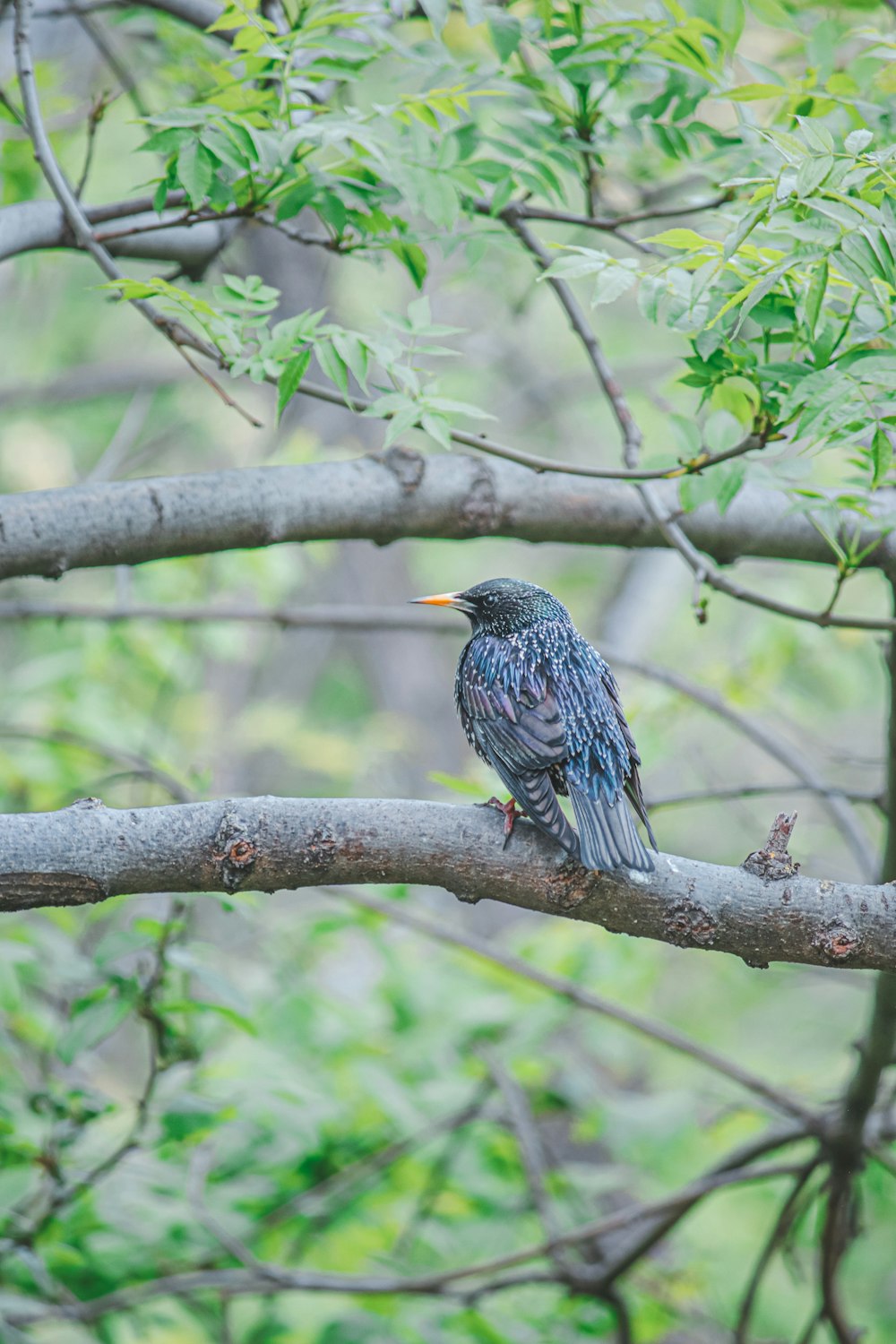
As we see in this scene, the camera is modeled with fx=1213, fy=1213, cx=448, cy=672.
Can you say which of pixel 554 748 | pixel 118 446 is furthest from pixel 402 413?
pixel 118 446

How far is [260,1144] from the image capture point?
3504mm

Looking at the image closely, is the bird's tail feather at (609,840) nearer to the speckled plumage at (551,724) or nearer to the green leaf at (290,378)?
the speckled plumage at (551,724)

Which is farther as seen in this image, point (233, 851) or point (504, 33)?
point (504, 33)

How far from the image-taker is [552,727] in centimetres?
241

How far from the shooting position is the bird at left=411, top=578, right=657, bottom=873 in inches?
83.1

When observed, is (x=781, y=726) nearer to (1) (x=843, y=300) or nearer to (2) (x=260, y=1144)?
(2) (x=260, y=1144)

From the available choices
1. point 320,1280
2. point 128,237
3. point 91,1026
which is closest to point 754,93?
point 128,237

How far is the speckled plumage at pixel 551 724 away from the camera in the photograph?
215cm

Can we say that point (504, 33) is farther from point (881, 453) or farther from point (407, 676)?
point (407, 676)

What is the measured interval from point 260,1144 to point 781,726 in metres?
5.73

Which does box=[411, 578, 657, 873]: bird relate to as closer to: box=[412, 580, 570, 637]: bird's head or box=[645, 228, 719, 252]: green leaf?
box=[412, 580, 570, 637]: bird's head

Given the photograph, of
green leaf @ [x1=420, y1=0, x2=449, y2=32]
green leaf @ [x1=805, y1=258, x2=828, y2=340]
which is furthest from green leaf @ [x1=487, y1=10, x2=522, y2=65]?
green leaf @ [x1=805, y1=258, x2=828, y2=340]

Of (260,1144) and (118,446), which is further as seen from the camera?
(118,446)

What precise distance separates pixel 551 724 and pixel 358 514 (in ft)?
2.33
